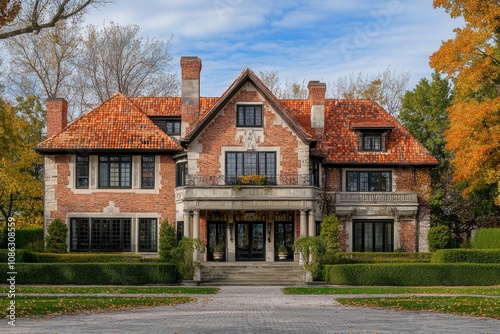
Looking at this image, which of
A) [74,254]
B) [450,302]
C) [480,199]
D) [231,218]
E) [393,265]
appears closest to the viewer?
[450,302]

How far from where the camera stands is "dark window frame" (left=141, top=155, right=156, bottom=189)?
127ft

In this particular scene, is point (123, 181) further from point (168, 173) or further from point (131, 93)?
point (131, 93)

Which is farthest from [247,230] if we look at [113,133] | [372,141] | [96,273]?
[96,273]

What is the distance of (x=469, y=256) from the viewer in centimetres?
3416

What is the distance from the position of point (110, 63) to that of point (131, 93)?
2910 mm

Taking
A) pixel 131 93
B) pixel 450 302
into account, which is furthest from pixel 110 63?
pixel 450 302

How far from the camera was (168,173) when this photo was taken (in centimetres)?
3891

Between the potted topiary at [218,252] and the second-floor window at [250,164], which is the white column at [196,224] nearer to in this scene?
the potted topiary at [218,252]

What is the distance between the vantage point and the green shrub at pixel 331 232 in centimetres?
3759

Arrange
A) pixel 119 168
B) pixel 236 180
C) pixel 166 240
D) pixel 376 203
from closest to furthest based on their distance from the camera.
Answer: pixel 166 240, pixel 236 180, pixel 119 168, pixel 376 203

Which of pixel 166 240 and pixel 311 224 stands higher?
pixel 311 224

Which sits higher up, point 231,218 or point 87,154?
point 87,154

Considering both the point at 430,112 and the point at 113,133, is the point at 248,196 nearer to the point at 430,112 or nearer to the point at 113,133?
the point at 113,133

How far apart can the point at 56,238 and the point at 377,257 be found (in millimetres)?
17010
